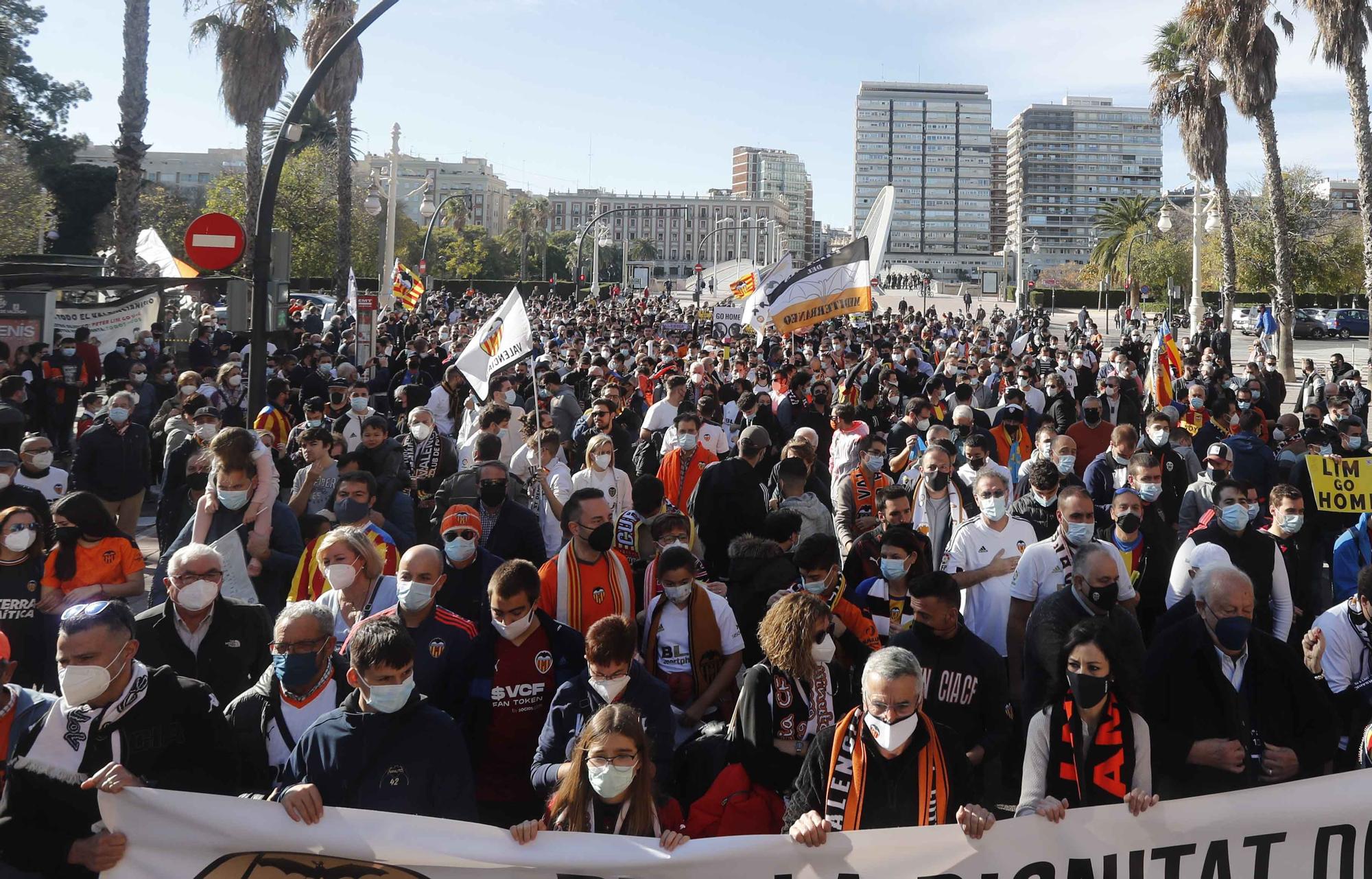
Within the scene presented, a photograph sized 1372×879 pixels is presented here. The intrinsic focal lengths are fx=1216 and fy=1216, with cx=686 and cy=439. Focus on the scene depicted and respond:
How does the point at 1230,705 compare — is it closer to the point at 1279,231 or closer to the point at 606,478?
the point at 606,478

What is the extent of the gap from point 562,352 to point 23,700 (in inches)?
→ 687

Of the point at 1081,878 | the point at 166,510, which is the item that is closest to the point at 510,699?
the point at 1081,878

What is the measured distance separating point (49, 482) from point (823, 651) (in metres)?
5.96

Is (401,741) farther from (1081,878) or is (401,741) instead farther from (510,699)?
(1081,878)

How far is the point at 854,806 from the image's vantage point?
3.90 metres

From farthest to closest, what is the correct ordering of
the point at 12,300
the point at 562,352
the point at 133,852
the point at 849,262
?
the point at 562,352
the point at 12,300
the point at 849,262
the point at 133,852

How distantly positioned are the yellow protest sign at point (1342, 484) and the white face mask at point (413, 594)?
20.4 feet

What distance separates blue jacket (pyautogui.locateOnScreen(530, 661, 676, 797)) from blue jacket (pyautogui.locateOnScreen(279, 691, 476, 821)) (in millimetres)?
429

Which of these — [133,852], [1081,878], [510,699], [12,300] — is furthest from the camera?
[12,300]

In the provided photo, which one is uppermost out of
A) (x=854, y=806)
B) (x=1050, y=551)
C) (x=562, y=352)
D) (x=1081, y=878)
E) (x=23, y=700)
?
(x=562, y=352)

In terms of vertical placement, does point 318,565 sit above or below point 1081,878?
above

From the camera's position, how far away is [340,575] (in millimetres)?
5320

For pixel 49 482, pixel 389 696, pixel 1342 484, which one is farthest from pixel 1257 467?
pixel 49 482

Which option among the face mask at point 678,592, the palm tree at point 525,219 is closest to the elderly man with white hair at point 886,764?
the face mask at point 678,592
